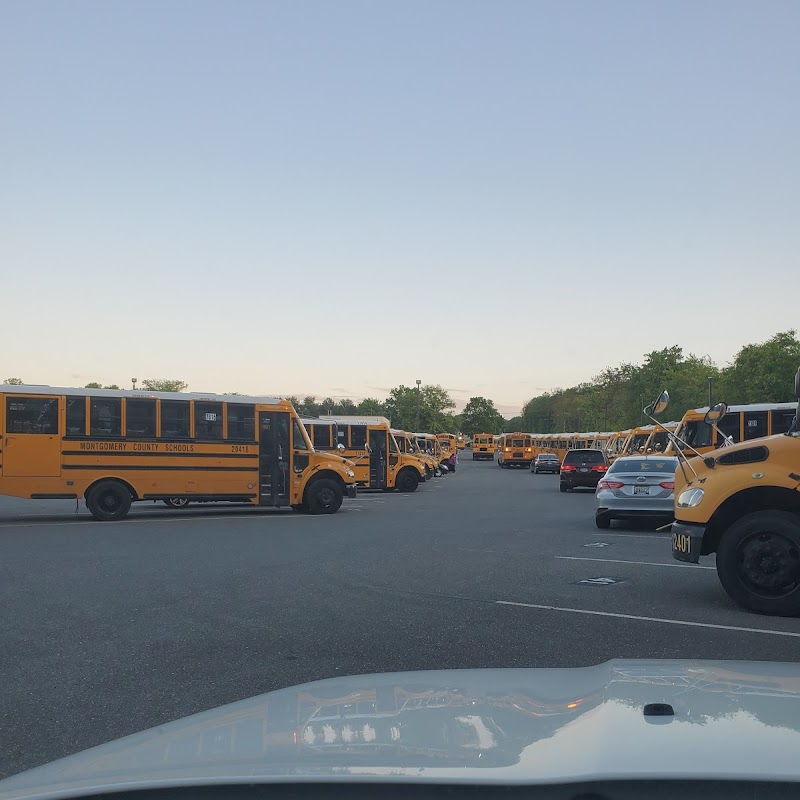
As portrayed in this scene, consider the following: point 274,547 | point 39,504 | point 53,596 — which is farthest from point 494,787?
point 39,504

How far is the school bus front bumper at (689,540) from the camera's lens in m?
8.44

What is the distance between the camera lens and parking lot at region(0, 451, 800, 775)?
564cm

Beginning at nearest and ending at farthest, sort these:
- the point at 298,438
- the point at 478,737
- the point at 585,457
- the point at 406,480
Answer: the point at 478,737
the point at 298,438
the point at 406,480
the point at 585,457

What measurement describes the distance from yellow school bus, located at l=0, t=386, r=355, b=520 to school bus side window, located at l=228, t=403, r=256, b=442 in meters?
0.02

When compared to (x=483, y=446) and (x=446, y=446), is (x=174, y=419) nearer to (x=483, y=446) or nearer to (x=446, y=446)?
(x=446, y=446)

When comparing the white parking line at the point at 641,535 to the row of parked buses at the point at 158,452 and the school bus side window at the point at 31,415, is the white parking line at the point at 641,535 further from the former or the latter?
the school bus side window at the point at 31,415

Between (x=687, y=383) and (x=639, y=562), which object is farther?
(x=687, y=383)

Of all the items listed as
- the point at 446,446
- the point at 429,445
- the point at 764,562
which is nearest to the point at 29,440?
the point at 764,562

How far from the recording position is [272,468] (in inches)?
839

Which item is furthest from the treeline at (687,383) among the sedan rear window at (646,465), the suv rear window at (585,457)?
the sedan rear window at (646,465)

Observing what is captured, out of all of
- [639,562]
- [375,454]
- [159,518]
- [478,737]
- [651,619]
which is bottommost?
[159,518]

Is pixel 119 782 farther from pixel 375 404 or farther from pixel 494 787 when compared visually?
pixel 375 404

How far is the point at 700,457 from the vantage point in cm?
887

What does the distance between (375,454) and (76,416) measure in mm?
14644
